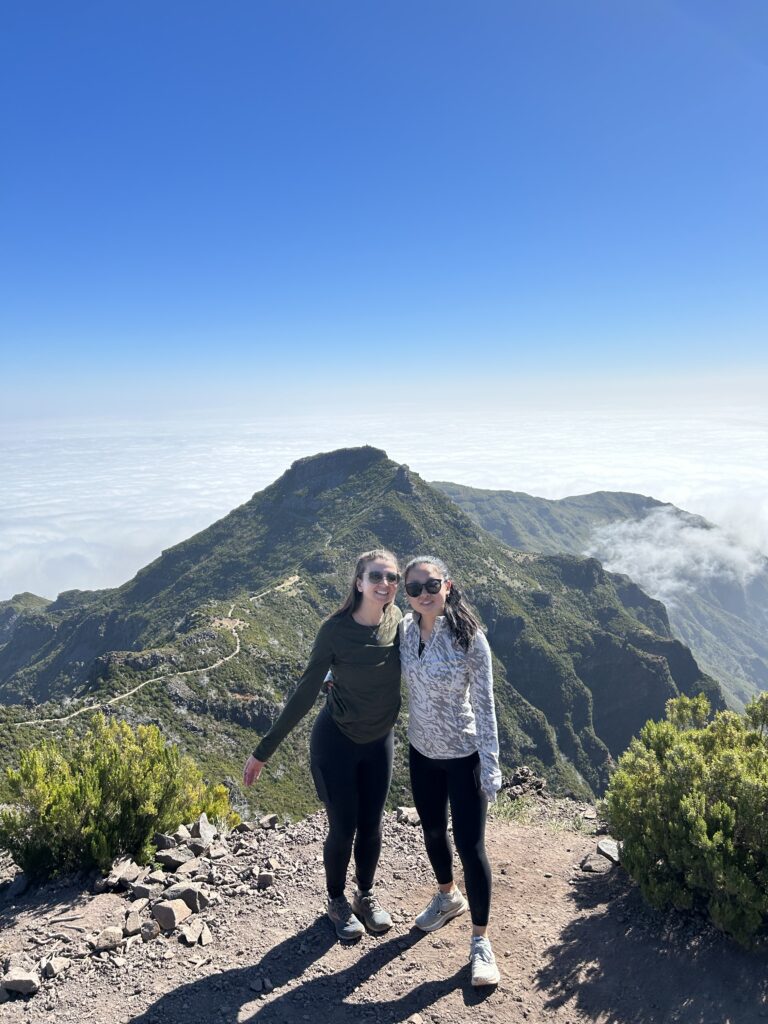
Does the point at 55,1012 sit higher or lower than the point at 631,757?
lower

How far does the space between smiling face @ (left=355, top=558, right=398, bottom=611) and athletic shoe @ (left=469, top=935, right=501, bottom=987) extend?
2.51 meters

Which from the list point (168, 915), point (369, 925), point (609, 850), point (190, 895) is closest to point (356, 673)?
point (369, 925)

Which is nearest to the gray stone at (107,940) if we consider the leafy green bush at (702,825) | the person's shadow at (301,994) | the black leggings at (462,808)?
the person's shadow at (301,994)

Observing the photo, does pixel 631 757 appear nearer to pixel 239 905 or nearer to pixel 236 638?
pixel 239 905

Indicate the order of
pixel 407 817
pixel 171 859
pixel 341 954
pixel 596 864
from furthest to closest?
pixel 407 817
pixel 171 859
pixel 596 864
pixel 341 954

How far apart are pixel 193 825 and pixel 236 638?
5108cm

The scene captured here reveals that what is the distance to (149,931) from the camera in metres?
4.81

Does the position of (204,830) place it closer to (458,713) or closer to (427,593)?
(458,713)

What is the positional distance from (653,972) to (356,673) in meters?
2.99

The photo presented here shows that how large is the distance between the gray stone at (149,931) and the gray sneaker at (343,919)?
146 cm

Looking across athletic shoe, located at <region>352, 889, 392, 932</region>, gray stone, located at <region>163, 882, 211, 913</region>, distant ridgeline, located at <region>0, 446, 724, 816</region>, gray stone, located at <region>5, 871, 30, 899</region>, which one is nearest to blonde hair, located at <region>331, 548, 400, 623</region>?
athletic shoe, located at <region>352, 889, 392, 932</region>

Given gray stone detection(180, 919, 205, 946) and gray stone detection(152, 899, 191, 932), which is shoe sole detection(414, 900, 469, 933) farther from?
gray stone detection(152, 899, 191, 932)

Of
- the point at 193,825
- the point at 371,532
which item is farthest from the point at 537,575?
the point at 193,825

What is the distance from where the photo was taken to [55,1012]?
405 centimetres
